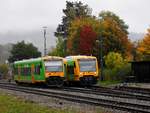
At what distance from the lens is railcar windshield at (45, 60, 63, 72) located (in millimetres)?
49625

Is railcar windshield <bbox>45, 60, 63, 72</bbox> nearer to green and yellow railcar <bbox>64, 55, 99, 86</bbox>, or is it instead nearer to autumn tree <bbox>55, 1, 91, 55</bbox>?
green and yellow railcar <bbox>64, 55, 99, 86</bbox>

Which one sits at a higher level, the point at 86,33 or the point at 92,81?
the point at 86,33

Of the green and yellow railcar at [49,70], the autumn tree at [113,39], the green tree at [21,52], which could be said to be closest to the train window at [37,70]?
the green and yellow railcar at [49,70]

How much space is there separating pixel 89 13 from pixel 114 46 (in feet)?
118

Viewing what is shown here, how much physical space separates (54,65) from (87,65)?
3221 millimetres

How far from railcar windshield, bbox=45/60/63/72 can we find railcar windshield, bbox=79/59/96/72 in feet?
6.42

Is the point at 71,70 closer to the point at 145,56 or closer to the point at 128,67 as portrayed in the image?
the point at 128,67

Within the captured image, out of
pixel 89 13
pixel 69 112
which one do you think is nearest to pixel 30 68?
pixel 69 112

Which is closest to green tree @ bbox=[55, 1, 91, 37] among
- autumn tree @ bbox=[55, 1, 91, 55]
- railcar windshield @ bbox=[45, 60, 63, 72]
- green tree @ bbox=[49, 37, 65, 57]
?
autumn tree @ bbox=[55, 1, 91, 55]

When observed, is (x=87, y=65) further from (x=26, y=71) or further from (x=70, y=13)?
(x=70, y=13)

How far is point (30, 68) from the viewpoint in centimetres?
5356

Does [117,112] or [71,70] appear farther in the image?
[71,70]

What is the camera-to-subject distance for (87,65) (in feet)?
166

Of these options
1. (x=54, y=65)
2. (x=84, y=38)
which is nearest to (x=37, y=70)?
(x=54, y=65)
